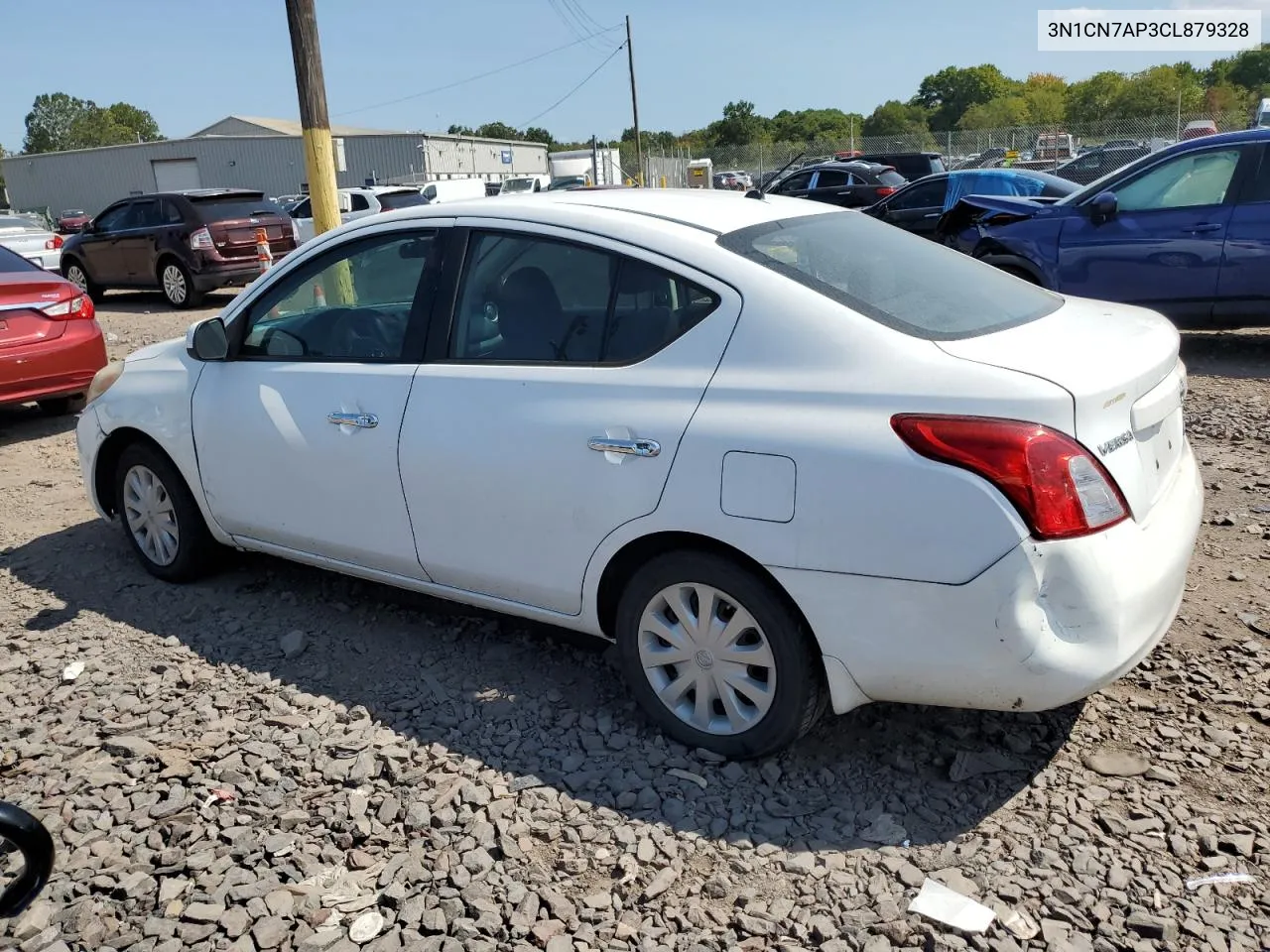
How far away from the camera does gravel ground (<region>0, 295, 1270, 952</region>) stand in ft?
8.38

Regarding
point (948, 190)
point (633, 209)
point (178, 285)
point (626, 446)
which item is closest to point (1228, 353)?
point (633, 209)

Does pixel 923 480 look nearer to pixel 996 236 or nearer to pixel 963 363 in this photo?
pixel 963 363

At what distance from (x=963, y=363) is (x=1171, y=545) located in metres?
0.80

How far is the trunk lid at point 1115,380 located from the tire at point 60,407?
805 cm

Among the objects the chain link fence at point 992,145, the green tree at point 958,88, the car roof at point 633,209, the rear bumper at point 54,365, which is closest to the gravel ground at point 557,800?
the car roof at point 633,209

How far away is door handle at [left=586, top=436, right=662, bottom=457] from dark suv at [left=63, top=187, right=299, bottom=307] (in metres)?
13.1

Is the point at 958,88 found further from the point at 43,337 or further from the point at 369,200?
the point at 43,337

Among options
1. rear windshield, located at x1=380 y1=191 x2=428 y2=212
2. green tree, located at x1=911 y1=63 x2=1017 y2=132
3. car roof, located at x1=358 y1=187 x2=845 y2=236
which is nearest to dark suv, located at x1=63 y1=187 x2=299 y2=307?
rear windshield, located at x1=380 y1=191 x2=428 y2=212

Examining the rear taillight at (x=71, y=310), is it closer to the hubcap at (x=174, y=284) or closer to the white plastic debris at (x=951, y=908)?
the hubcap at (x=174, y=284)

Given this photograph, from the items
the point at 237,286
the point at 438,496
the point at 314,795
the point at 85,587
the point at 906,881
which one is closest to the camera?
the point at 906,881

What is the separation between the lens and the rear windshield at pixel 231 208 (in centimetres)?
1484

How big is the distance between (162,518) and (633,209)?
267cm

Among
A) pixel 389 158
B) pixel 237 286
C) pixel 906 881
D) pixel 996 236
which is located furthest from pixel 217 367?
pixel 389 158

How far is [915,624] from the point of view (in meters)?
2.65
